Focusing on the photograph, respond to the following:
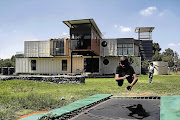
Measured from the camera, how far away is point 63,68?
31.6m

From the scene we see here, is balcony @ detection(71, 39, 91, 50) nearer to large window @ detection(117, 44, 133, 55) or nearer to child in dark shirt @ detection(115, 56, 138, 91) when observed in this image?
large window @ detection(117, 44, 133, 55)

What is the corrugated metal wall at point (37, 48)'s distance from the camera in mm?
31391

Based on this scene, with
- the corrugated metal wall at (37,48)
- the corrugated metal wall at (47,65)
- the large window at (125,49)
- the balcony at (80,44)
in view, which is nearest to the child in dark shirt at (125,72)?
the balcony at (80,44)

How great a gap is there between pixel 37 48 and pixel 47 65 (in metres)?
3.15

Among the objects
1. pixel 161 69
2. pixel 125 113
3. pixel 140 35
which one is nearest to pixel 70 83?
pixel 125 113

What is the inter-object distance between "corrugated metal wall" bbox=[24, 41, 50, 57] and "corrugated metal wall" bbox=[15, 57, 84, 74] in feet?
3.45

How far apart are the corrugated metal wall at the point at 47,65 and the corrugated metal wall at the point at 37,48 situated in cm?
105

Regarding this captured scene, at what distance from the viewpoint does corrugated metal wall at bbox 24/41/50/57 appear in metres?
31.4

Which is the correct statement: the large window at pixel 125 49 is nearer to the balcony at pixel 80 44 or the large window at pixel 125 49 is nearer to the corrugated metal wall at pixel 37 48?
the balcony at pixel 80 44

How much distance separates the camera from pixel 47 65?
3209 centimetres

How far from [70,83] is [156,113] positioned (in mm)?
11125

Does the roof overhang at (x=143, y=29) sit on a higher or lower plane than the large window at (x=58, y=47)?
higher

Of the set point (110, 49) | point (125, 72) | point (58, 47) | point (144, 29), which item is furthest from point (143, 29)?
point (125, 72)

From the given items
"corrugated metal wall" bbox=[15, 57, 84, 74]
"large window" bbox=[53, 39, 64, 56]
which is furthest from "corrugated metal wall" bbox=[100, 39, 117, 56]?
"large window" bbox=[53, 39, 64, 56]
